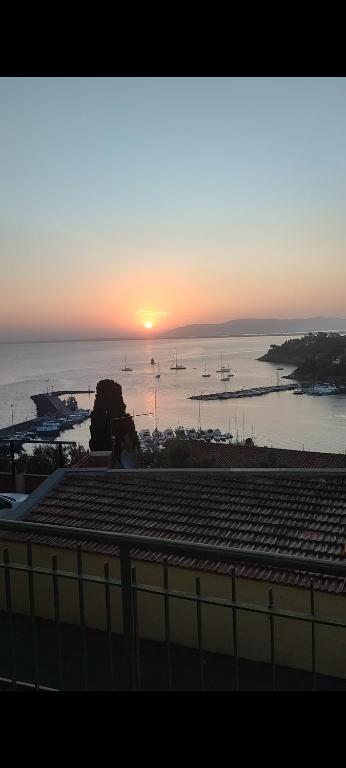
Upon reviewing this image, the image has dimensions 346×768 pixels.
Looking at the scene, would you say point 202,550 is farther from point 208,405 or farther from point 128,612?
point 208,405

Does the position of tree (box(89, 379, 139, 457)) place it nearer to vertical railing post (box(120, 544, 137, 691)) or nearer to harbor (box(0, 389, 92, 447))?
harbor (box(0, 389, 92, 447))

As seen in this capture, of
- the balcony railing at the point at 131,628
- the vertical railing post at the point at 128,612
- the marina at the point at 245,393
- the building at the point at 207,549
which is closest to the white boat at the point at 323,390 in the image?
the marina at the point at 245,393

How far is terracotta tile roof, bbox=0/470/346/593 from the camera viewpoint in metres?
5.87

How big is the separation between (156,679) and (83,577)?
311 centimetres

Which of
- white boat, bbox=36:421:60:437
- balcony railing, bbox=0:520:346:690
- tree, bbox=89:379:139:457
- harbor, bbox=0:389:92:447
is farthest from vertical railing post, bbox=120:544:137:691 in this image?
white boat, bbox=36:421:60:437

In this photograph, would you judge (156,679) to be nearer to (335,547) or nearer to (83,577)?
(335,547)

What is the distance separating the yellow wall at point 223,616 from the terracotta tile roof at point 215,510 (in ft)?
0.43

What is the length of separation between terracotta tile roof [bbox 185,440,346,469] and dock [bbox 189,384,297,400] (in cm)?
3867

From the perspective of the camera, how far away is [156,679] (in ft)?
14.3

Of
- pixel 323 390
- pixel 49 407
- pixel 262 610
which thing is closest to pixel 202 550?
pixel 262 610

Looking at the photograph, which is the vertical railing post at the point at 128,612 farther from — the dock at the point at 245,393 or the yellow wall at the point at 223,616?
the dock at the point at 245,393

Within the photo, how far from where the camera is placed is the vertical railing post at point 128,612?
5.91 ft
